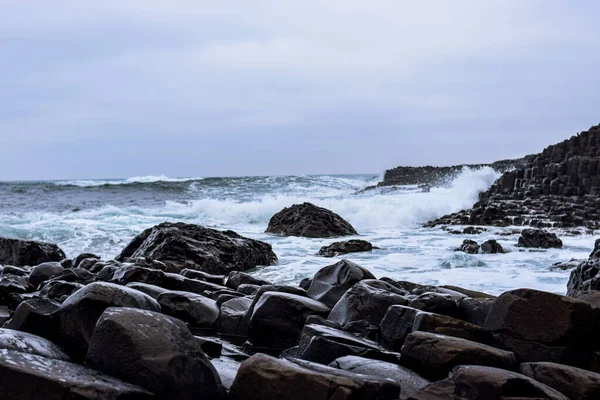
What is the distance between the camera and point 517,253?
31.0 ft

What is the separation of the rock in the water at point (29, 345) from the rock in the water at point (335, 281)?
2062 mm

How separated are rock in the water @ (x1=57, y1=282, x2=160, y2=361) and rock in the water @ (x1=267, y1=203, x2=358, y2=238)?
8287 millimetres

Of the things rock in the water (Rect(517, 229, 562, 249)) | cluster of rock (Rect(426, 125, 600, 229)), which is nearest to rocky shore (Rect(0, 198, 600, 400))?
rock in the water (Rect(517, 229, 562, 249))

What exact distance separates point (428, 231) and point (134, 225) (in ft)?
21.6

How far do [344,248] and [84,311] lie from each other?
21.3 feet

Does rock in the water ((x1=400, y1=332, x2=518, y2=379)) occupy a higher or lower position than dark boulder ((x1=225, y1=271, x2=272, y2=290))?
higher

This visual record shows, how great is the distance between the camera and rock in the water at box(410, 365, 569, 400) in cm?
251

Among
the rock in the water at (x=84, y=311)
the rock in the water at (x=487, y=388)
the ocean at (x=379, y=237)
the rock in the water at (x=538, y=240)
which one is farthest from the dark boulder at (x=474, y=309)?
the rock in the water at (x=538, y=240)

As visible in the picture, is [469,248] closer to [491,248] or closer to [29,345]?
[491,248]

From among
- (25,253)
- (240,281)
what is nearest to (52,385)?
(240,281)

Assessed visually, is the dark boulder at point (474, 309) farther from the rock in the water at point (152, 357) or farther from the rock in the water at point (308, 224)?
the rock in the water at point (308, 224)

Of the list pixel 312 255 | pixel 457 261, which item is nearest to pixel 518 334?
pixel 457 261

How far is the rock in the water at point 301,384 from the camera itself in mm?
2387

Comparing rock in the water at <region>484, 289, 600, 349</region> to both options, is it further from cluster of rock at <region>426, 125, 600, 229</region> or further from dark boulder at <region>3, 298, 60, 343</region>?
cluster of rock at <region>426, 125, 600, 229</region>
